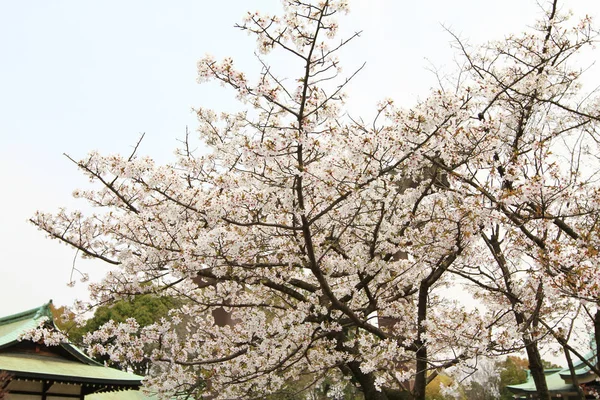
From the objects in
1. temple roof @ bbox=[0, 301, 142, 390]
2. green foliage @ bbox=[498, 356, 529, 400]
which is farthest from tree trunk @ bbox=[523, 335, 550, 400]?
green foliage @ bbox=[498, 356, 529, 400]

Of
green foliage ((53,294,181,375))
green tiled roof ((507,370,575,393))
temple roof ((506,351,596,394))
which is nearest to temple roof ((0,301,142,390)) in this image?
green foliage ((53,294,181,375))

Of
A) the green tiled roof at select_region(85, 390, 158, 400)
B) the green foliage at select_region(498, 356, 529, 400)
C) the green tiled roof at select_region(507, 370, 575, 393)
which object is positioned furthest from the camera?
the green foliage at select_region(498, 356, 529, 400)

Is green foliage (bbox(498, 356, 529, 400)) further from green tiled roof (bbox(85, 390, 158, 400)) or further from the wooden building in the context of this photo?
the wooden building

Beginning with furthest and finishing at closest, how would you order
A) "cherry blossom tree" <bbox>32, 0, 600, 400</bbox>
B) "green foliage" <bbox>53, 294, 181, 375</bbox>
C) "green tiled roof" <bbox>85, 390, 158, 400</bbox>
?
"green foliage" <bbox>53, 294, 181, 375</bbox>, "green tiled roof" <bbox>85, 390, 158, 400</bbox>, "cherry blossom tree" <bbox>32, 0, 600, 400</bbox>

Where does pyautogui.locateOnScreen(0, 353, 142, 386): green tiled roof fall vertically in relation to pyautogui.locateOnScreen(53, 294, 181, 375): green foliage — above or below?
below

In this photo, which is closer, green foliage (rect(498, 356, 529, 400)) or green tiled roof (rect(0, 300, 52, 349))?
green tiled roof (rect(0, 300, 52, 349))

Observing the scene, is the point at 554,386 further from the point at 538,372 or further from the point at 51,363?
the point at 51,363

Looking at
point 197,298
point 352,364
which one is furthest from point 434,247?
point 197,298

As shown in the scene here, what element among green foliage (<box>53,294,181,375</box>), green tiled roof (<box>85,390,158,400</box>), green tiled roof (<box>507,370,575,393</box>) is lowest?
green tiled roof (<box>507,370,575,393</box>)

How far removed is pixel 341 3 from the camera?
4734 millimetres

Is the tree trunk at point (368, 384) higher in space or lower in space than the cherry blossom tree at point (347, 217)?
lower

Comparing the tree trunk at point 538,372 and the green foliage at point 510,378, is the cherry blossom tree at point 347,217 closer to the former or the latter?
the tree trunk at point 538,372

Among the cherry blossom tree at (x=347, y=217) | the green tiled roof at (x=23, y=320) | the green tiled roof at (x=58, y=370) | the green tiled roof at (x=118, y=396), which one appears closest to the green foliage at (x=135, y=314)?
the green tiled roof at (x=118, y=396)

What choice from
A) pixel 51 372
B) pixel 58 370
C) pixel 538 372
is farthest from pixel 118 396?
pixel 538 372
